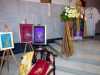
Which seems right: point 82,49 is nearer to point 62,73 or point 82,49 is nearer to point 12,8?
point 62,73

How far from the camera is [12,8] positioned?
532 centimetres

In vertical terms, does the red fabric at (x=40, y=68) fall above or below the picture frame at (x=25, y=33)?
below

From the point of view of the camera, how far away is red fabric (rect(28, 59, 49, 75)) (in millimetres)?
3910

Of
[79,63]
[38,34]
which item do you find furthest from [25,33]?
[79,63]

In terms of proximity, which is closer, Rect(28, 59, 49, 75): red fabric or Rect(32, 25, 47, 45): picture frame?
Rect(28, 59, 49, 75): red fabric

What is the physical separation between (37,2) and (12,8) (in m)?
1.06

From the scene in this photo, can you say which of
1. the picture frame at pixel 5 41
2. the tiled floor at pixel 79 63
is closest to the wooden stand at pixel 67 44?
the tiled floor at pixel 79 63

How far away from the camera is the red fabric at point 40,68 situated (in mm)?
3910

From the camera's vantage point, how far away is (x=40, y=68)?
394 centimetres

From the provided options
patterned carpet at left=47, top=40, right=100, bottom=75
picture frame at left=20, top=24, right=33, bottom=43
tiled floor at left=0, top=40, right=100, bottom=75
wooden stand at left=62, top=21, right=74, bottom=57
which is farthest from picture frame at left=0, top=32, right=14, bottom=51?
wooden stand at left=62, top=21, right=74, bottom=57

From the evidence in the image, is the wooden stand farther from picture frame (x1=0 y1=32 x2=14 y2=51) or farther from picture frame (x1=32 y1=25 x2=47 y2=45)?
picture frame (x1=0 y1=32 x2=14 y2=51)

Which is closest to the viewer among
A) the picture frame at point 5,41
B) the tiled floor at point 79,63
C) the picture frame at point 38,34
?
the picture frame at point 5,41

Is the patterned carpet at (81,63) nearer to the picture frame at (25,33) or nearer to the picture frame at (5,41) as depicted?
the picture frame at (25,33)

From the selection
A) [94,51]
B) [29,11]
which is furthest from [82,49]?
[29,11]
